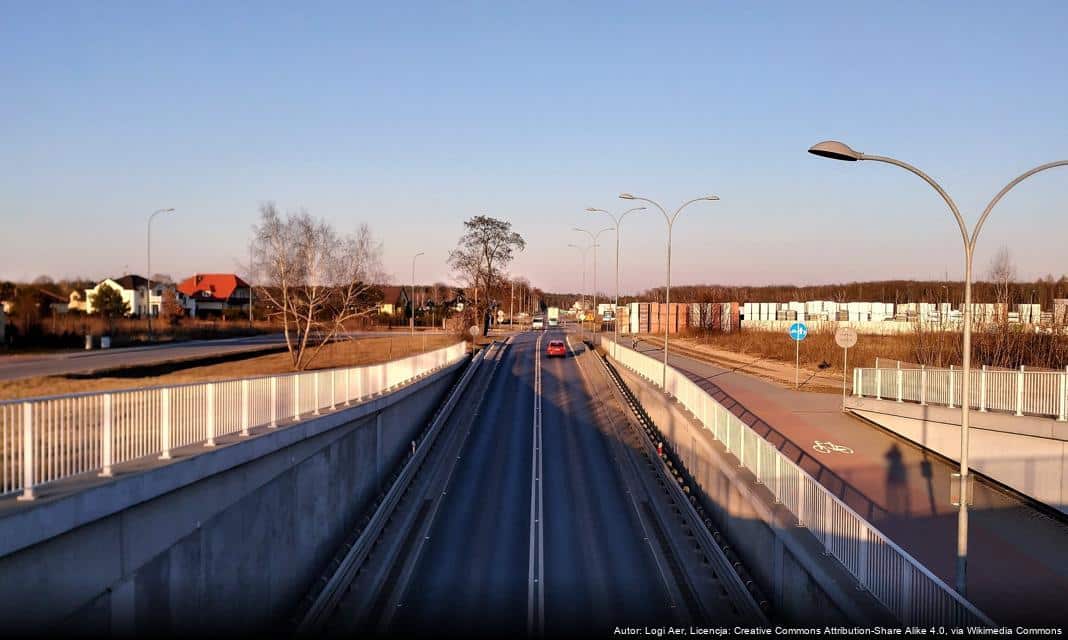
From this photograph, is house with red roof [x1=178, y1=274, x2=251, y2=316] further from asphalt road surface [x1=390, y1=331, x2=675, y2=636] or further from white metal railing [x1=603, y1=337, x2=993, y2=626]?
white metal railing [x1=603, y1=337, x2=993, y2=626]

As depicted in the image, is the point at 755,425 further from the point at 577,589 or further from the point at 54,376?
the point at 54,376

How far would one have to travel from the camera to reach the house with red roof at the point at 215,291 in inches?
4791

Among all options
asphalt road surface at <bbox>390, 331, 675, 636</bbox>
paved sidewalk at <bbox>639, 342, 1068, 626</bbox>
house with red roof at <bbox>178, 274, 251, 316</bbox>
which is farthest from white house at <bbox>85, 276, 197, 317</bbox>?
paved sidewalk at <bbox>639, 342, 1068, 626</bbox>

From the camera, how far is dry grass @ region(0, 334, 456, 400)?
76.0 feet

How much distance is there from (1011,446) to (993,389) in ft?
5.19

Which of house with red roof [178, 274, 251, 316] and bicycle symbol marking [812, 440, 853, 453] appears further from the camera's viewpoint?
house with red roof [178, 274, 251, 316]

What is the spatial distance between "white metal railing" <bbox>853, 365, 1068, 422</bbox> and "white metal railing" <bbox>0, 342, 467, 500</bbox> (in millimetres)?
12878

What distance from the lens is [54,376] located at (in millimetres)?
26812

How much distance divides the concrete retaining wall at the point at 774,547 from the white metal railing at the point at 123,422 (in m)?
8.50

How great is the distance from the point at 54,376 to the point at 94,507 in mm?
22560

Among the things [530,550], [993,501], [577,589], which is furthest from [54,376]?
[993,501]

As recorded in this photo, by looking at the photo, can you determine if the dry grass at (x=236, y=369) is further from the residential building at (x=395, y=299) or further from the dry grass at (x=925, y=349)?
the residential building at (x=395, y=299)

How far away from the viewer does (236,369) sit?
40.0m

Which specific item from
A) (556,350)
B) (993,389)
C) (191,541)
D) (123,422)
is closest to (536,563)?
(191,541)
